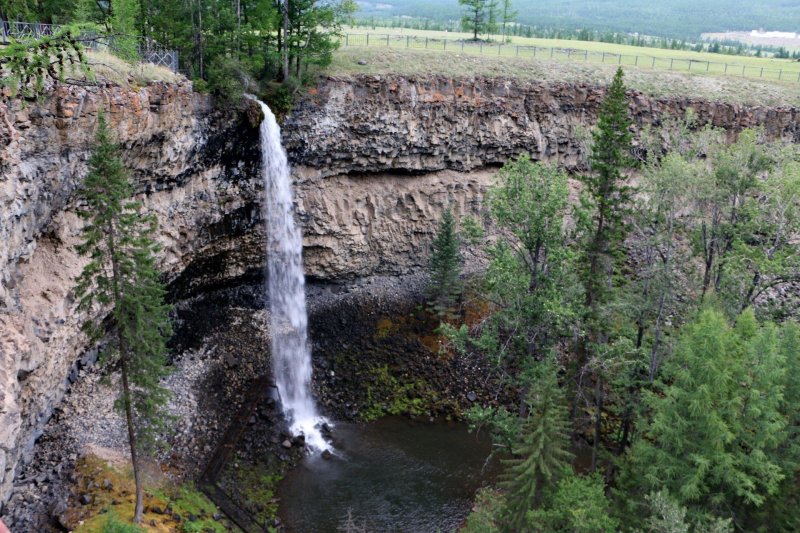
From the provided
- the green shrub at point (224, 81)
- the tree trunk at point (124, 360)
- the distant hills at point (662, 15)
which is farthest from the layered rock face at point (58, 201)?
the distant hills at point (662, 15)

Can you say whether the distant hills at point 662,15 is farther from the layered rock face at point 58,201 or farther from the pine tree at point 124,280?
the pine tree at point 124,280

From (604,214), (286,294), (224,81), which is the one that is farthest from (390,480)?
(224,81)

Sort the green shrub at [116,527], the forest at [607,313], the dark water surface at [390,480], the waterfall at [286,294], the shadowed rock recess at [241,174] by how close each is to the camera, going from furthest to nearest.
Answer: the waterfall at [286,294]
the dark water surface at [390,480]
the shadowed rock recess at [241,174]
the green shrub at [116,527]
the forest at [607,313]

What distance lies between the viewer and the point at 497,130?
126 ft

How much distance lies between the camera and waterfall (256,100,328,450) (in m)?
30.9

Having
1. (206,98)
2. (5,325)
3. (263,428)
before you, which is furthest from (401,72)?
(5,325)

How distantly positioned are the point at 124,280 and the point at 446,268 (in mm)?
20372

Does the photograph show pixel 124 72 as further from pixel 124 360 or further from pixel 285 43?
pixel 124 360

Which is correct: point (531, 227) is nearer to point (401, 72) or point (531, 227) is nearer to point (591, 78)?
point (401, 72)

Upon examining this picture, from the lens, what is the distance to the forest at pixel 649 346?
1744cm

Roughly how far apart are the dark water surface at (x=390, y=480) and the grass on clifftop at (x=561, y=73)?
66.8 ft

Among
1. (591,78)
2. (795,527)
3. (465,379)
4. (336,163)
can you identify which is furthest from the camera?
(591,78)

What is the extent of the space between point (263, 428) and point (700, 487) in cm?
1857

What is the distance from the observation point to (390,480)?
26.9 m
